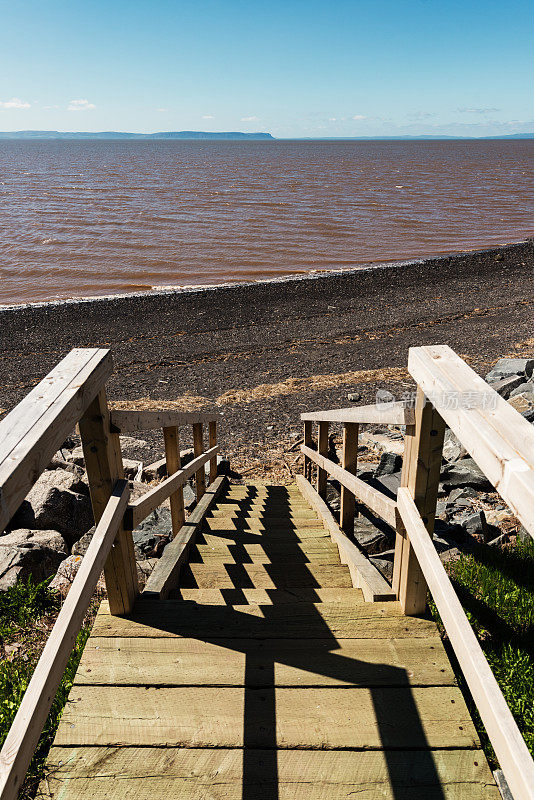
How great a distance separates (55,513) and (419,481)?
344 cm

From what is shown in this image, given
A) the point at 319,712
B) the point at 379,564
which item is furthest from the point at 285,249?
Answer: the point at 319,712

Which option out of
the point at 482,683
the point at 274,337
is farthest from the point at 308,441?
the point at 274,337

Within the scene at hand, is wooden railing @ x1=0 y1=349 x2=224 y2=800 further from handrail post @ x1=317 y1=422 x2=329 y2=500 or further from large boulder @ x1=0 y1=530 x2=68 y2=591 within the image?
handrail post @ x1=317 y1=422 x2=329 y2=500

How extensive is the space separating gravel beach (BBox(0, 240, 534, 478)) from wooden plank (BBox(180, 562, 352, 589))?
→ 4196 mm

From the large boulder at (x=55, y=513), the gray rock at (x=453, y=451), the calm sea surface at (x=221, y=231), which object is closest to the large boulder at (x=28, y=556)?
the large boulder at (x=55, y=513)

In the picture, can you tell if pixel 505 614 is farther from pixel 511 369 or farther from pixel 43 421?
pixel 511 369

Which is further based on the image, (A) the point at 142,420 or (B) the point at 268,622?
(A) the point at 142,420

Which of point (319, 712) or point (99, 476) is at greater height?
point (99, 476)

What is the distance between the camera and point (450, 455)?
6.23 meters

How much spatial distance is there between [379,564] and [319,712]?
71.1 inches

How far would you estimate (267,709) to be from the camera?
6.44 ft

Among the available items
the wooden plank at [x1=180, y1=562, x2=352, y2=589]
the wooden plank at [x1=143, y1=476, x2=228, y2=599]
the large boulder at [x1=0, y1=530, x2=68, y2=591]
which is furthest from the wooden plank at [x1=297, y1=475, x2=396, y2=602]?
the large boulder at [x1=0, y1=530, x2=68, y2=591]

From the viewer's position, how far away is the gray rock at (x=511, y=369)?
8523 millimetres

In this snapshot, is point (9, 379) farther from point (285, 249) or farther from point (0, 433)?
point (285, 249)
